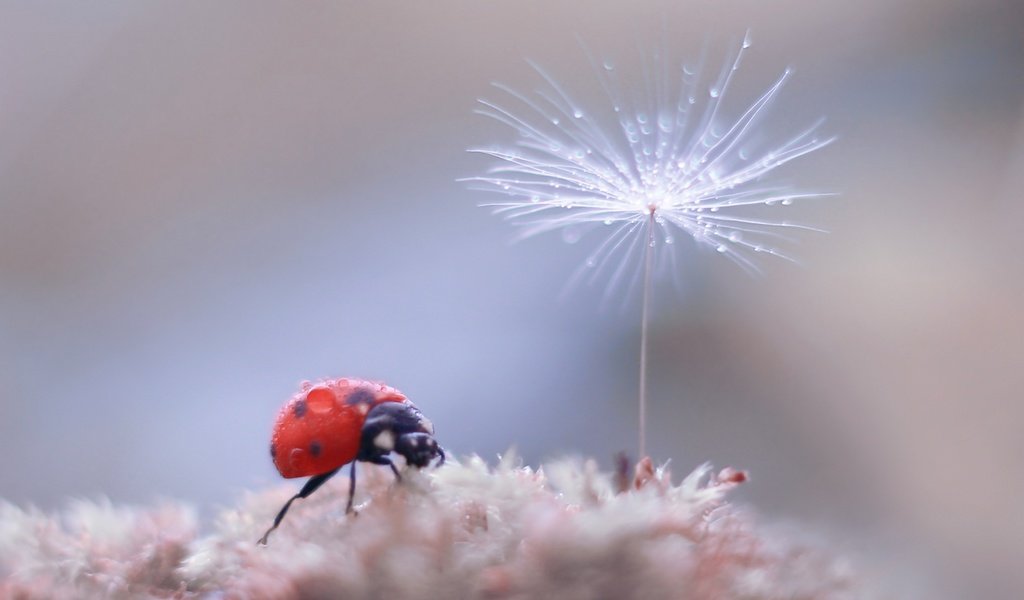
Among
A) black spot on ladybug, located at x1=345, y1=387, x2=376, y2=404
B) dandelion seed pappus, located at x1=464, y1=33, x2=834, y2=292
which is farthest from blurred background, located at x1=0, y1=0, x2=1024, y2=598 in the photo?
black spot on ladybug, located at x1=345, y1=387, x2=376, y2=404

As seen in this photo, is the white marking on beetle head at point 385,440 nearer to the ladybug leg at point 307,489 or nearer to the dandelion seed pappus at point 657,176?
the ladybug leg at point 307,489

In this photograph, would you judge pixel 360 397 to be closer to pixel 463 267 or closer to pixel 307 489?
pixel 307 489

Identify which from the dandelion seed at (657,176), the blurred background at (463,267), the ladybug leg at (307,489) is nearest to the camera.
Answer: the ladybug leg at (307,489)

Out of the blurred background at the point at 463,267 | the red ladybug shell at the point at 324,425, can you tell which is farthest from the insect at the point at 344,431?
the blurred background at the point at 463,267

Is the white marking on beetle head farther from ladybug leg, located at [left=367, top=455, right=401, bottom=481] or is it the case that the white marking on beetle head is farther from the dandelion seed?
the dandelion seed

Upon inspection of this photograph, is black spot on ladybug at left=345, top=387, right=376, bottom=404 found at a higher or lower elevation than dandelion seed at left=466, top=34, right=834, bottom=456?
lower

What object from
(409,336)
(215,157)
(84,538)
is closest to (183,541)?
(84,538)

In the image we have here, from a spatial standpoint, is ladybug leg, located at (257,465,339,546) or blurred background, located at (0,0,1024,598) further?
blurred background, located at (0,0,1024,598)

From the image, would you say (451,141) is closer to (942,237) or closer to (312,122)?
(312,122)
